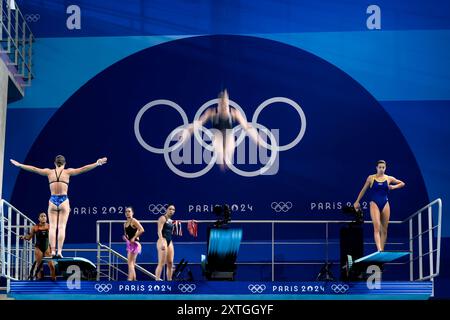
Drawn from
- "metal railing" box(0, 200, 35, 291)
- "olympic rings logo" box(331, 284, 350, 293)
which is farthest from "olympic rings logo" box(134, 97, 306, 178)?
"olympic rings logo" box(331, 284, 350, 293)

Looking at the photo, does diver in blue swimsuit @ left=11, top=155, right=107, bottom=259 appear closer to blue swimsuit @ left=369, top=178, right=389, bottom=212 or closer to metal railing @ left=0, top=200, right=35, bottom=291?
metal railing @ left=0, top=200, right=35, bottom=291

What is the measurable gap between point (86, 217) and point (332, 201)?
145 inches

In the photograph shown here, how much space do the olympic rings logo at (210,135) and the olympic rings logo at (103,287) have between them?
327 cm

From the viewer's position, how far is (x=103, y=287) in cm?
1507

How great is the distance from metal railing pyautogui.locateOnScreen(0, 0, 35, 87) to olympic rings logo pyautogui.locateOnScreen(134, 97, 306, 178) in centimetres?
186

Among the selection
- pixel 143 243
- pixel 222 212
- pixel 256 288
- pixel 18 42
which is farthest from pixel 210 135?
pixel 256 288

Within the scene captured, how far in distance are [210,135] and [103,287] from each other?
386 centimetres

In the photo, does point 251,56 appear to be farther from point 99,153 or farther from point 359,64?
point 99,153

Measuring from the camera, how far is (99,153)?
58.7 feet

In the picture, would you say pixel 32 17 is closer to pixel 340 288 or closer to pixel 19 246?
pixel 19 246

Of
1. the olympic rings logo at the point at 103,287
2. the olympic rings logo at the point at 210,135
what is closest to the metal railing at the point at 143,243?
the olympic rings logo at the point at 210,135

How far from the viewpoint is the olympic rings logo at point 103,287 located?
1505cm

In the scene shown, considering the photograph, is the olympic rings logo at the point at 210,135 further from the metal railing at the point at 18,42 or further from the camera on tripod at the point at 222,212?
the camera on tripod at the point at 222,212
